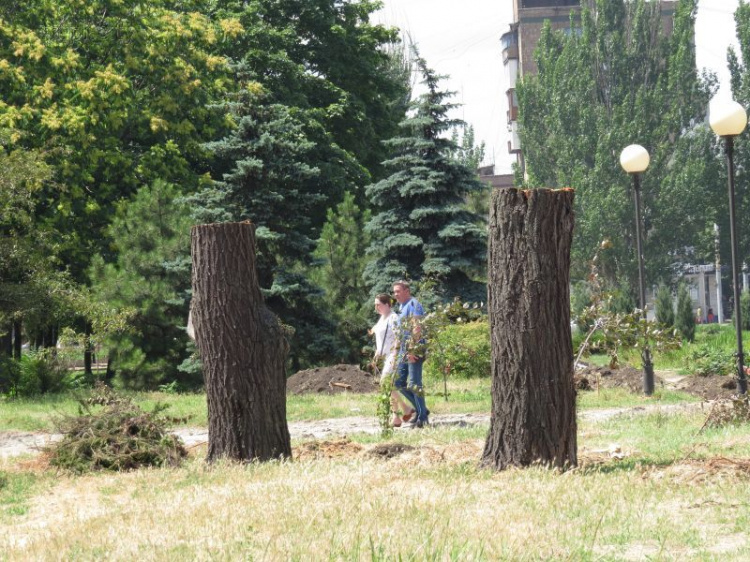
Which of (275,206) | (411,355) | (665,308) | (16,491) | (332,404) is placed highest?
(275,206)

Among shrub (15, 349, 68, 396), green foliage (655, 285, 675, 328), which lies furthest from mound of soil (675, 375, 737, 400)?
green foliage (655, 285, 675, 328)

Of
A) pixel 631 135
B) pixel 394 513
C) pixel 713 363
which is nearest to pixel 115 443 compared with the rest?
pixel 394 513

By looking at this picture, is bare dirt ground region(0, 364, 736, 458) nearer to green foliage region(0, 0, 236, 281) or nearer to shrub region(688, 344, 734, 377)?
shrub region(688, 344, 734, 377)

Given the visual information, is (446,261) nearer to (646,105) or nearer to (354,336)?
(354,336)

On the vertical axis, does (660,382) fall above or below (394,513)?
above

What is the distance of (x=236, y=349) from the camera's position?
9172mm

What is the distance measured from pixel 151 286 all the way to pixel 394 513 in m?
18.3

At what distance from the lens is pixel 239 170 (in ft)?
74.9

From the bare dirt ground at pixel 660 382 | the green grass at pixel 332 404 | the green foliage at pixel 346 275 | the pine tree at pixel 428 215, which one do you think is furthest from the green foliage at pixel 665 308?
the green grass at pixel 332 404

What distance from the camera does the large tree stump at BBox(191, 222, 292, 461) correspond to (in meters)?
9.17

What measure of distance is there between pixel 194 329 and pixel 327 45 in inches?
991

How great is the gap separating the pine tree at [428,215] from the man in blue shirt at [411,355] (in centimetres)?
1211

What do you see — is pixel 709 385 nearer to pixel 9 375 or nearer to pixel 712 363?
pixel 712 363

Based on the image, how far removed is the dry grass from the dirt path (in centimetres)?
390
